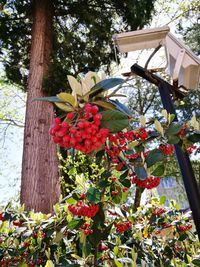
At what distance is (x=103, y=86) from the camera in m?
0.96

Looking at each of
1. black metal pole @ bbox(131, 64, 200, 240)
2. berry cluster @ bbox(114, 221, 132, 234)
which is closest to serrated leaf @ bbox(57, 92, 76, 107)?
black metal pole @ bbox(131, 64, 200, 240)

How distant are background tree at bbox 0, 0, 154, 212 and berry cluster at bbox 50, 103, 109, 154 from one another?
2.89 metres

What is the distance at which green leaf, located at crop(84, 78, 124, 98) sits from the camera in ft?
3.07

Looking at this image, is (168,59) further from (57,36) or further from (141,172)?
(57,36)

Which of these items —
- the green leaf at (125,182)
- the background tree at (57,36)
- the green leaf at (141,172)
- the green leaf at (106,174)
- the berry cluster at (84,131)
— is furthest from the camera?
the background tree at (57,36)

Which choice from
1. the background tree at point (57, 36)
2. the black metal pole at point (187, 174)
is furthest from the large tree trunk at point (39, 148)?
the black metal pole at point (187, 174)

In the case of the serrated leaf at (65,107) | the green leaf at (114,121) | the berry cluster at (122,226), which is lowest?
the berry cluster at (122,226)

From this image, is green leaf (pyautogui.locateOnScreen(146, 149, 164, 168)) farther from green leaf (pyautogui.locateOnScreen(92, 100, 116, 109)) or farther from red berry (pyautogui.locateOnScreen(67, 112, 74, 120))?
red berry (pyautogui.locateOnScreen(67, 112, 74, 120))

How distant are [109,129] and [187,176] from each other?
30.9 inches

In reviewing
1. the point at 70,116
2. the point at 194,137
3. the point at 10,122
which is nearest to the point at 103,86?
the point at 70,116

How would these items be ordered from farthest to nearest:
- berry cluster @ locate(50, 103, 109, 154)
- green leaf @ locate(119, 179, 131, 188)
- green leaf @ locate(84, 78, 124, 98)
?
1. green leaf @ locate(119, 179, 131, 188)
2. green leaf @ locate(84, 78, 124, 98)
3. berry cluster @ locate(50, 103, 109, 154)

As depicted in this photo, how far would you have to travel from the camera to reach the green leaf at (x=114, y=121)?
900 mm

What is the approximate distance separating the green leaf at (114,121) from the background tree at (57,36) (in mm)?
2890

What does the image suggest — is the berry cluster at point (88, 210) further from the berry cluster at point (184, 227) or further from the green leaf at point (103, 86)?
the berry cluster at point (184, 227)
